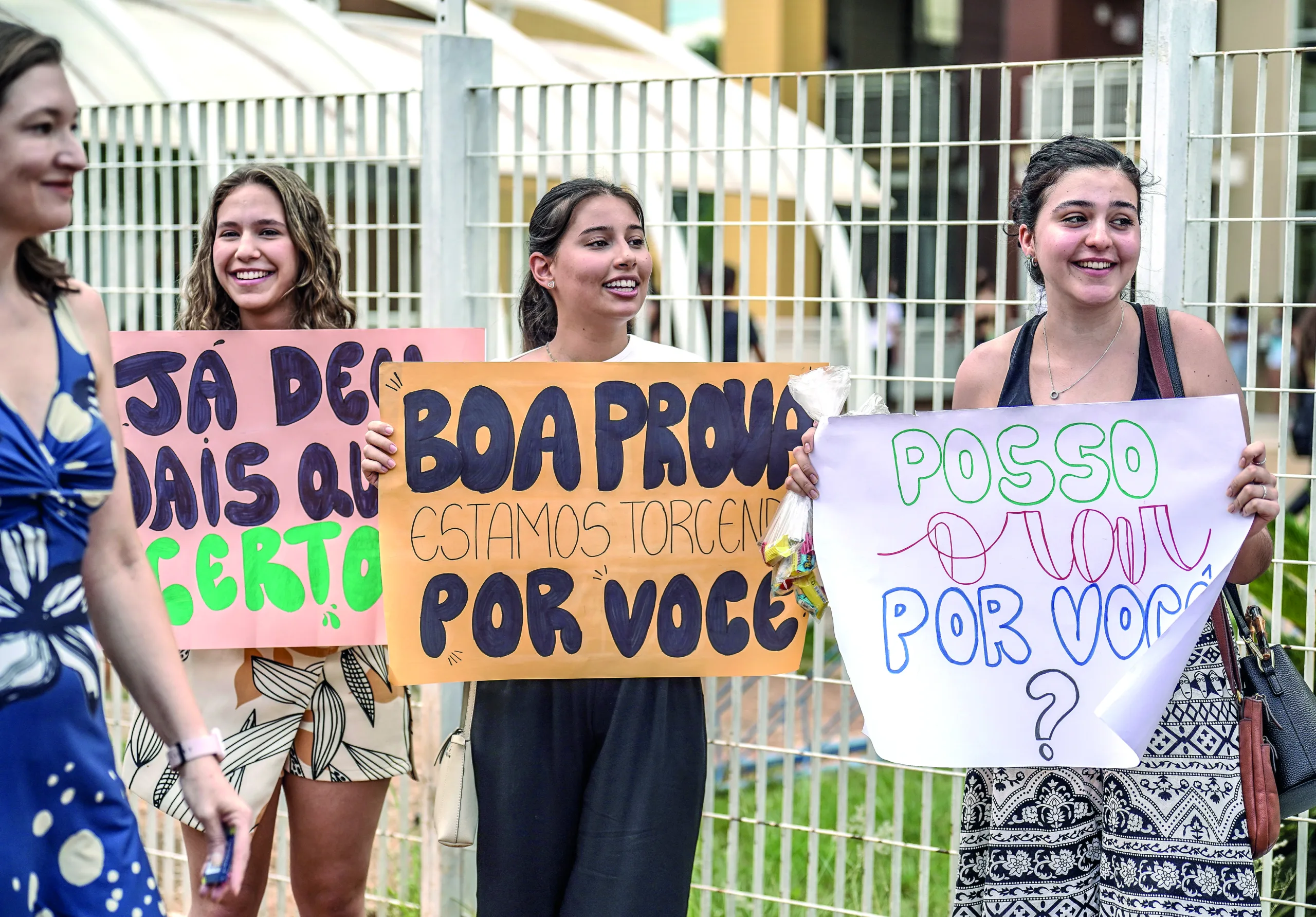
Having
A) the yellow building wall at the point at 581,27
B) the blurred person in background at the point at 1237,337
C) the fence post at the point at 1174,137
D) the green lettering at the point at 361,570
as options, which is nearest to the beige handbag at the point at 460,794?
the green lettering at the point at 361,570

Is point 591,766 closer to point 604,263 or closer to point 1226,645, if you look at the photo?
point 604,263

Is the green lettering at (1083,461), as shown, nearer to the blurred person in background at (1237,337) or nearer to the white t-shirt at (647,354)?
the white t-shirt at (647,354)

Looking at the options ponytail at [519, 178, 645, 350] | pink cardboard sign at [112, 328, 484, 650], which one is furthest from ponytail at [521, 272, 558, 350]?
pink cardboard sign at [112, 328, 484, 650]

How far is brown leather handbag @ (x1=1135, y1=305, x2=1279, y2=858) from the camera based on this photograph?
8.91 ft

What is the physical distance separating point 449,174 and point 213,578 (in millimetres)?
1371

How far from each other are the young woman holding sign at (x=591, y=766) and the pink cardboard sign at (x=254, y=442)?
383 millimetres

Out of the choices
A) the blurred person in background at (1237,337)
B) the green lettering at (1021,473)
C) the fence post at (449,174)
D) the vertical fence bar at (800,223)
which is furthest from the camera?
the blurred person in background at (1237,337)

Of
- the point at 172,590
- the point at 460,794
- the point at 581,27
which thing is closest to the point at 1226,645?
the point at 460,794

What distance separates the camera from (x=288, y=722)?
10.8ft

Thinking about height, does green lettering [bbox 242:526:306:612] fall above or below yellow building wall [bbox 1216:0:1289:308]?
below

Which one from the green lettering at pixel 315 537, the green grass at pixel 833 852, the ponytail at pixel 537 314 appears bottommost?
the green grass at pixel 833 852

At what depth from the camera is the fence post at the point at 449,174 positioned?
163 inches

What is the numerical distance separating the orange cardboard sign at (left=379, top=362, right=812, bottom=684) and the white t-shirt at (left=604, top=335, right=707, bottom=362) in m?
0.08

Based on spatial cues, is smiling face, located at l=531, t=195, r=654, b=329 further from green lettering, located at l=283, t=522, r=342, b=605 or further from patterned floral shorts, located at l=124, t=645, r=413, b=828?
patterned floral shorts, located at l=124, t=645, r=413, b=828
